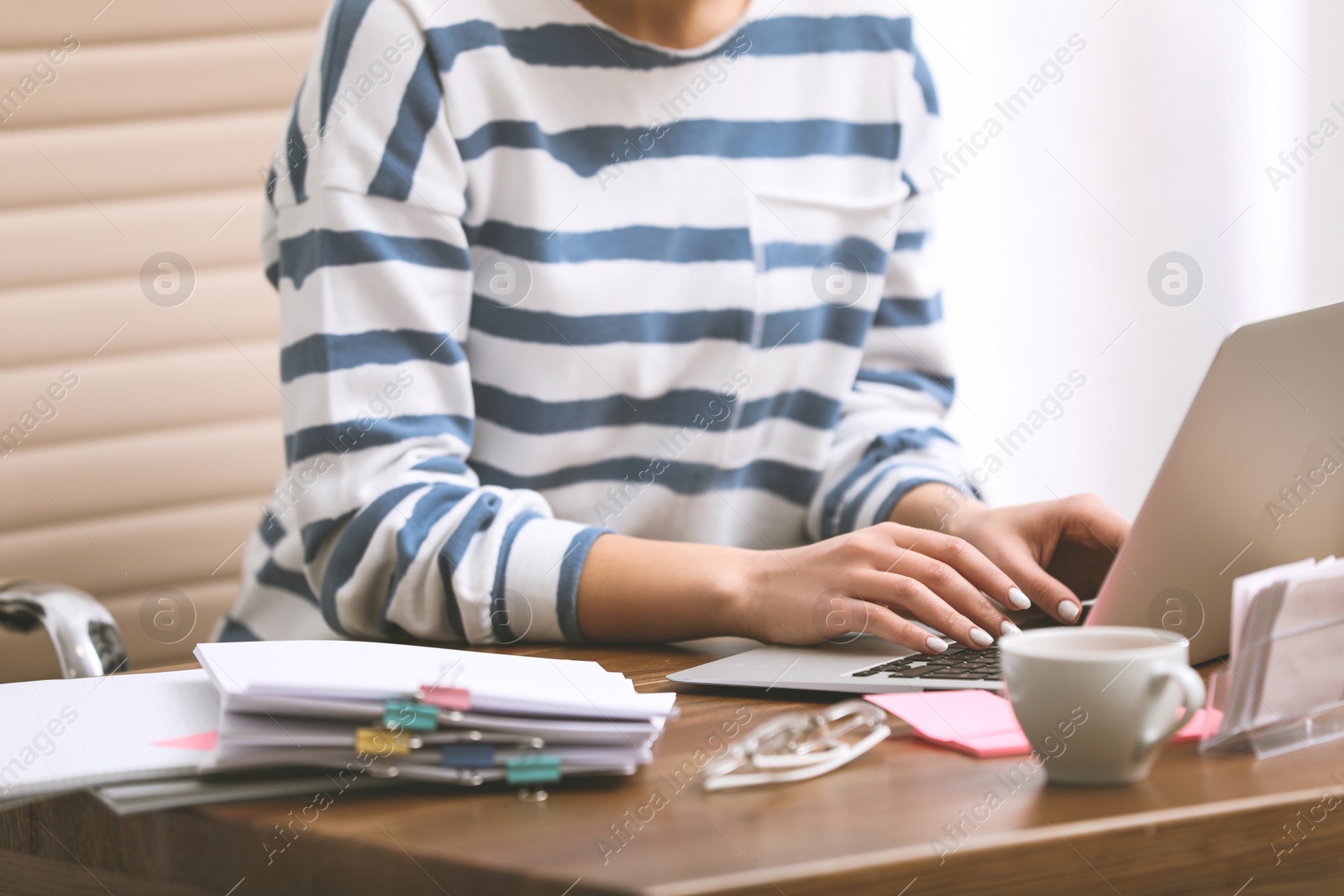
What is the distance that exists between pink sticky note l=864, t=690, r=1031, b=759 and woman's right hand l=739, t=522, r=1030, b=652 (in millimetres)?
103

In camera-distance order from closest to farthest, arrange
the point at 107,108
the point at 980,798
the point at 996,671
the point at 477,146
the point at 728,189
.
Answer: the point at 980,798 < the point at 996,671 < the point at 477,146 < the point at 728,189 < the point at 107,108

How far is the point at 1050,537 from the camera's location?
0.85 meters

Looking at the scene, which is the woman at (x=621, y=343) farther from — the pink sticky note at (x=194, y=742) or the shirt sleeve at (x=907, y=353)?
the pink sticky note at (x=194, y=742)

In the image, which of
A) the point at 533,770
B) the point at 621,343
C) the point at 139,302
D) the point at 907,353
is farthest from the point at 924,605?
the point at 139,302

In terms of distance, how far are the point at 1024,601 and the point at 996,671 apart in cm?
10

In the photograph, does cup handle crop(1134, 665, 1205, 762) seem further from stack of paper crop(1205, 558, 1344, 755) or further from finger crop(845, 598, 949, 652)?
finger crop(845, 598, 949, 652)

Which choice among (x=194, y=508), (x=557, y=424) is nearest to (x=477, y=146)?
(x=557, y=424)

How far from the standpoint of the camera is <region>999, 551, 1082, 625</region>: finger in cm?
75

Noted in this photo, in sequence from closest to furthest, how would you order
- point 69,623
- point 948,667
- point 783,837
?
point 783,837, point 948,667, point 69,623

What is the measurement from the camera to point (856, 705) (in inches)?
21.1

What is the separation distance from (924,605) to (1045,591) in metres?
0.10

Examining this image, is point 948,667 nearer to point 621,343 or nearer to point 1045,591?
point 1045,591

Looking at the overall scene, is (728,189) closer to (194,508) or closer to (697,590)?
(697,590)

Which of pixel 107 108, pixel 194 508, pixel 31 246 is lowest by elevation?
pixel 194 508
